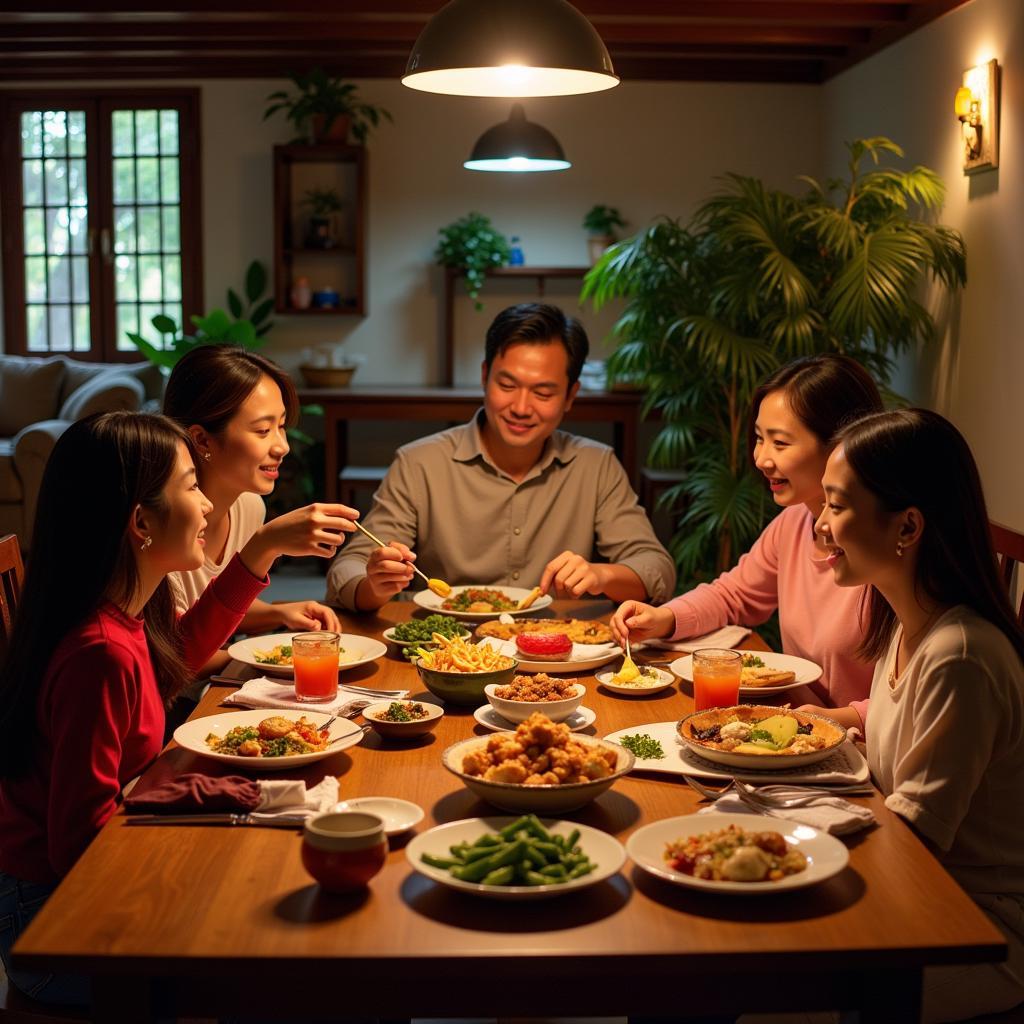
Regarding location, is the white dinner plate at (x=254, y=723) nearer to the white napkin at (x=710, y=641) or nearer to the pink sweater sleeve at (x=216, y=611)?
the pink sweater sleeve at (x=216, y=611)

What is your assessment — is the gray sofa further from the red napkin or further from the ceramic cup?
the ceramic cup

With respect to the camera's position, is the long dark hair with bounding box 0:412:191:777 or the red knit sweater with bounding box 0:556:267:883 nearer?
the red knit sweater with bounding box 0:556:267:883

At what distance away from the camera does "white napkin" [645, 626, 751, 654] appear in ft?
7.84

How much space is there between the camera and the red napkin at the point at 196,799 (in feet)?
4.95

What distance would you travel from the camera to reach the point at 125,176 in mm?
7734

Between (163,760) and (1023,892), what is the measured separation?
1.15 m

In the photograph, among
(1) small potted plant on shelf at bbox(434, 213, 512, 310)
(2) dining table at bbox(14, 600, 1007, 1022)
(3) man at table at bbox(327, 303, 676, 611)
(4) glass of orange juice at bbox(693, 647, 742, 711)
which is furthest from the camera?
(1) small potted plant on shelf at bbox(434, 213, 512, 310)

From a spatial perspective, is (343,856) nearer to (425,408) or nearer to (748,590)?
(748,590)

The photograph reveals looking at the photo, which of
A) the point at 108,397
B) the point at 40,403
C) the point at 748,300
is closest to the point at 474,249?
the point at 108,397

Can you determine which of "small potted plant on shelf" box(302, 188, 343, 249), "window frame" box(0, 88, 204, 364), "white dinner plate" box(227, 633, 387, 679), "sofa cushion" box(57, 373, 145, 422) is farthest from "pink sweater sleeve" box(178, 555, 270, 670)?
"window frame" box(0, 88, 204, 364)

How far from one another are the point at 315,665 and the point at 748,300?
3.03 metres

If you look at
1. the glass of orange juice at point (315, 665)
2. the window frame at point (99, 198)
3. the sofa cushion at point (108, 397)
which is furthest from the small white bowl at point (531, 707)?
the window frame at point (99, 198)

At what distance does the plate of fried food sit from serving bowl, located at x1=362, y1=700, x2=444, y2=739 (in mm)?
352

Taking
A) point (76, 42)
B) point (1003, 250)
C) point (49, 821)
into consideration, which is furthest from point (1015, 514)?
point (76, 42)
